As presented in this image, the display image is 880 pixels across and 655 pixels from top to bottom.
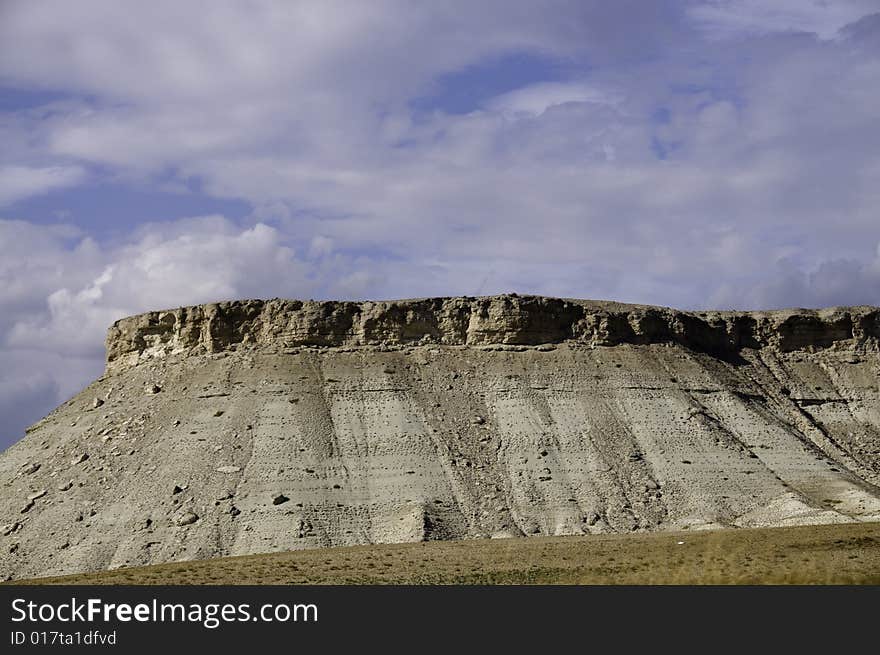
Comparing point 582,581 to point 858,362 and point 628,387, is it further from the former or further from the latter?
point 858,362

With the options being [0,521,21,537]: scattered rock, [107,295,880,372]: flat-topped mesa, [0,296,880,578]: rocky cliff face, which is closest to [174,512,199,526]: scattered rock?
[0,296,880,578]: rocky cliff face

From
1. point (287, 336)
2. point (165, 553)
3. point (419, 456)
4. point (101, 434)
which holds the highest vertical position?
point (287, 336)

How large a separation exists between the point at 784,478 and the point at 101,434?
102ft

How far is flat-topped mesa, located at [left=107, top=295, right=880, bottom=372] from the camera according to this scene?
66125mm

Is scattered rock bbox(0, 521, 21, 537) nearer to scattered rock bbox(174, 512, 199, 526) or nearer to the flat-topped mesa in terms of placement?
scattered rock bbox(174, 512, 199, 526)

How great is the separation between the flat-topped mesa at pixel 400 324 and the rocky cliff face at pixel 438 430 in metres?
0.10

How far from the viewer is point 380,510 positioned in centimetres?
5416

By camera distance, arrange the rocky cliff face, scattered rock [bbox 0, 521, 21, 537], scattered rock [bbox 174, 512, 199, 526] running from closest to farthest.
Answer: scattered rock [bbox 174, 512, 199, 526]
the rocky cliff face
scattered rock [bbox 0, 521, 21, 537]

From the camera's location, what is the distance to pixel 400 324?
66500mm

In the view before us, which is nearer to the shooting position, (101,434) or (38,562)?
(38,562)

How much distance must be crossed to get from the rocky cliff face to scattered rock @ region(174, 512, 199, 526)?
0.13 meters

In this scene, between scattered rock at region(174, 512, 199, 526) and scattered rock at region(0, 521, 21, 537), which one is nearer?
scattered rock at region(174, 512, 199, 526)

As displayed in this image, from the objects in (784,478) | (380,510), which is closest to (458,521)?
(380,510)
